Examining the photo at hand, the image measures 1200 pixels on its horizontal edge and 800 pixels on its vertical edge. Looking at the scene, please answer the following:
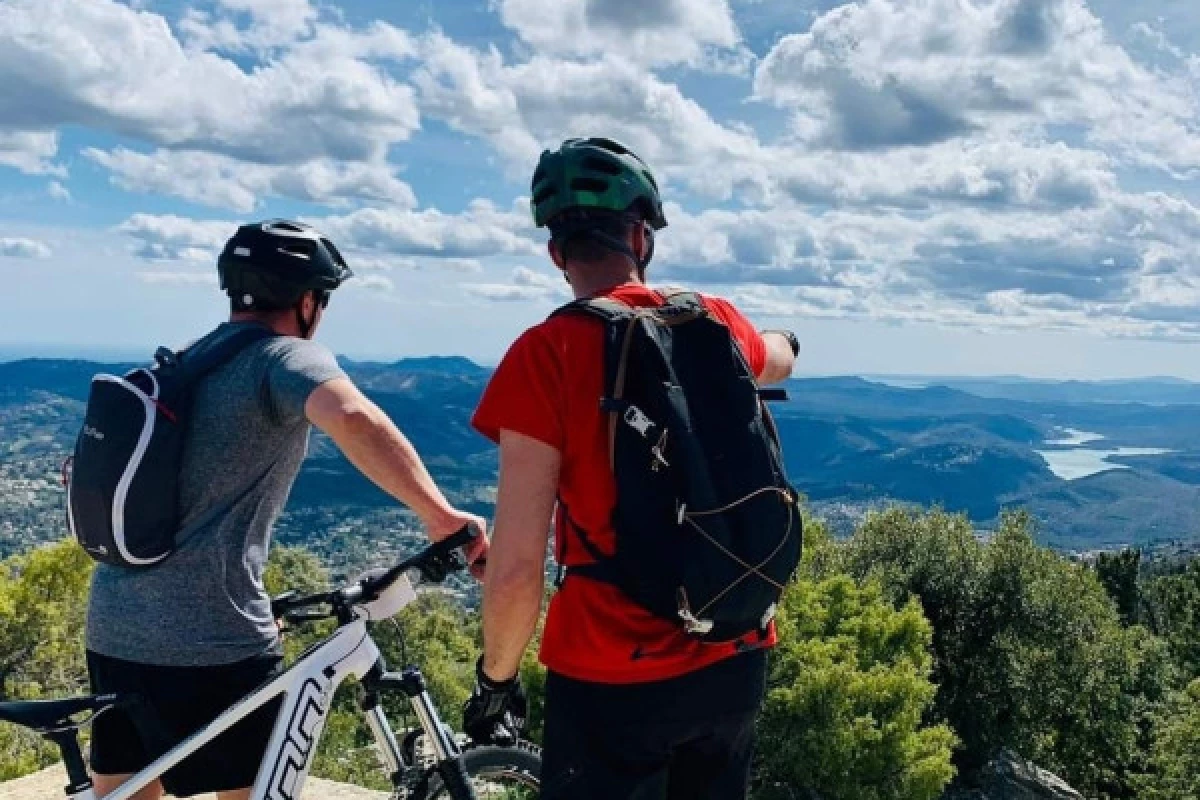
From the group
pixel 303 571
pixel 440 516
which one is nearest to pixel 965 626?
pixel 303 571

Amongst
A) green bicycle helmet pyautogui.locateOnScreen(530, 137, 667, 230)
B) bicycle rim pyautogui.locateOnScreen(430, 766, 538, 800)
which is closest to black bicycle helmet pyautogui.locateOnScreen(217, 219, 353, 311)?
green bicycle helmet pyautogui.locateOnScreen(530, 137, 667, 230)

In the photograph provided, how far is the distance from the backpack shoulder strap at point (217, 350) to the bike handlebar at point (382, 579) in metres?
0.91

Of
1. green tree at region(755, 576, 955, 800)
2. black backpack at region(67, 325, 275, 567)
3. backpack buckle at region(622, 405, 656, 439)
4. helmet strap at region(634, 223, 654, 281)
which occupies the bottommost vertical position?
green tree at region(755, 576, 955, 800)

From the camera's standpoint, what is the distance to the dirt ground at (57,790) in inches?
293

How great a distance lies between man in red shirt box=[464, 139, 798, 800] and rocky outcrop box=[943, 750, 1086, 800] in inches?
1626

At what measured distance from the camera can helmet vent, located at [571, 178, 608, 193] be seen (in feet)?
10.6

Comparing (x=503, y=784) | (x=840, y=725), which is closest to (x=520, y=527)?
(x=503, y=784)

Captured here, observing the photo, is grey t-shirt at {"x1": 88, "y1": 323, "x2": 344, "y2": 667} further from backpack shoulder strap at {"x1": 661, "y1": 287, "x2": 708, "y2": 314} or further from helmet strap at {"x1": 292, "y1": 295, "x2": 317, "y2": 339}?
backpack shoulder strap at {"x1": 661, "y1": 287, "x2": 708, "y2": 314}

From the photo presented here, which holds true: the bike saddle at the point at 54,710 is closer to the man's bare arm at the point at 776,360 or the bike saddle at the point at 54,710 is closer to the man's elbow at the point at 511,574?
the man's elbow at the point at 511,574

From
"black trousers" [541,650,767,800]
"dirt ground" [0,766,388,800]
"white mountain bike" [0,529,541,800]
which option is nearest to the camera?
"black trousers" [541,650,767,800]

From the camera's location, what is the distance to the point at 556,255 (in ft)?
10.8

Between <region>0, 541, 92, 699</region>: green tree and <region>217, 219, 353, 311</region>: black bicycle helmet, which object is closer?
<region>217, 219, 353, 311</region>: black bicycle helmet

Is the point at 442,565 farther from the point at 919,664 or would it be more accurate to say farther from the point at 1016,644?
the point at 1016,644

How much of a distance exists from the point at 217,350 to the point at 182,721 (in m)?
1.27
